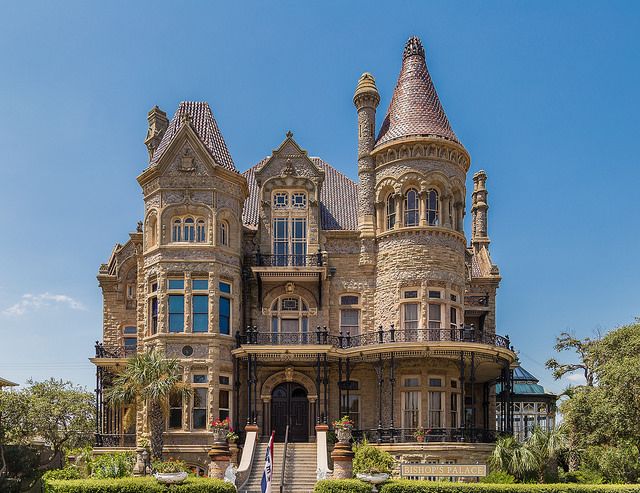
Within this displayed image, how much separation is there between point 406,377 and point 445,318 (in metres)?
3.00

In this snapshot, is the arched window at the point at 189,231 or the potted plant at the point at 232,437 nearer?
the potted plant at the point at 232,437

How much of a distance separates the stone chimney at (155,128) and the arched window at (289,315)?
9464 millimetres

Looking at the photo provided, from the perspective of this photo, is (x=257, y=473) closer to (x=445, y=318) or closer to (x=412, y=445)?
(x=412, y=445)

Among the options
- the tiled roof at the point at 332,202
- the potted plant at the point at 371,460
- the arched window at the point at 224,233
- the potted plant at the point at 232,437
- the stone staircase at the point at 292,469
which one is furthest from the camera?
the tiled roof at the point at 332,202

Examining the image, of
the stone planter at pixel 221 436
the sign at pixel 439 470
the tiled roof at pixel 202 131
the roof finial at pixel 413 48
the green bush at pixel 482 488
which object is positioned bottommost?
the green bush at pixel 482 488

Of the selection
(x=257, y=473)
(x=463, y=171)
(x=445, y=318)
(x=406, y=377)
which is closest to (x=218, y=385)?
(x=257, y=473)

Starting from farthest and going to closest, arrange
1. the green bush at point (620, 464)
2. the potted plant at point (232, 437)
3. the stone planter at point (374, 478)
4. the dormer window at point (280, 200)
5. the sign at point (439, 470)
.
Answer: the dormer window at point (280, 200)
the potted plant at point (232, 437)
the green bush at point (620, 464)
the sign at point (439, 470)
the stone planter at point (374, 478)

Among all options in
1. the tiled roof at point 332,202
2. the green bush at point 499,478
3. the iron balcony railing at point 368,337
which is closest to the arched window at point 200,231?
the tiled roof at point 332,202

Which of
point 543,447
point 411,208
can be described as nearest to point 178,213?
point 411,208

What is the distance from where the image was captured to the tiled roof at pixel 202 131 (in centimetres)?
3419

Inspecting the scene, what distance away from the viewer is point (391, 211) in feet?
115

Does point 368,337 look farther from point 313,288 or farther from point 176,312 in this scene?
point 176,312

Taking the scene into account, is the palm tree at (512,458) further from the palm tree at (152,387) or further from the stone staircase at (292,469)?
the palm tree at (152,387)

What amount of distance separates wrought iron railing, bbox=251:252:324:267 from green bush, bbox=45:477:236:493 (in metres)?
12.4
